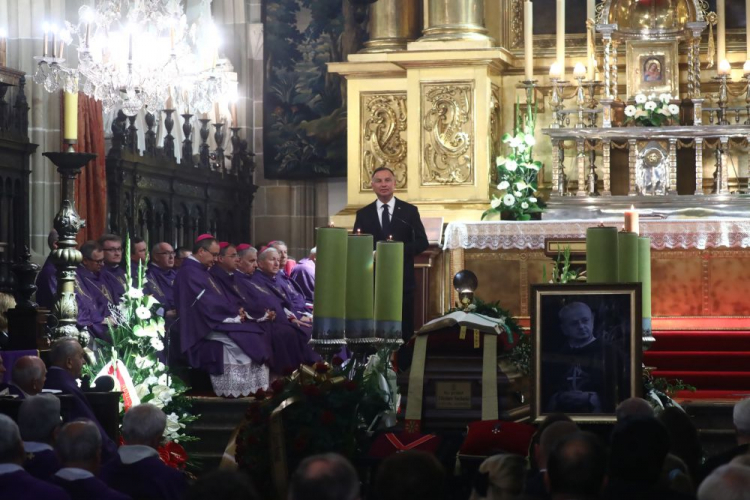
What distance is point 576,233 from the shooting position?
39.7 feet

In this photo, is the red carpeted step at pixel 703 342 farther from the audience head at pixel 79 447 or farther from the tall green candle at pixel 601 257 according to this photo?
the audience head at pixel 79 447

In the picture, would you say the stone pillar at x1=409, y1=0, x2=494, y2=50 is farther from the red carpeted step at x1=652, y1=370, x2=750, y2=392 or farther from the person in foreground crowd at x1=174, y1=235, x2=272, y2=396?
the red carpeted step at x1=652, y1=370, x2=750, y2=392

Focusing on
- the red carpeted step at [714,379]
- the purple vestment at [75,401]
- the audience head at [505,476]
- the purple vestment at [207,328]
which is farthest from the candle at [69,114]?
the red carpeted step at [714,379]

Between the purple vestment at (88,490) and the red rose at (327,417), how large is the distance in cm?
101

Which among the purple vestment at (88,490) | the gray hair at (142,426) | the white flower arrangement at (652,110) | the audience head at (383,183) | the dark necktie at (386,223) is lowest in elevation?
the purple vestment at (88,490)

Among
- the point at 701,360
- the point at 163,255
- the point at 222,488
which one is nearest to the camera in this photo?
the point at 222,488

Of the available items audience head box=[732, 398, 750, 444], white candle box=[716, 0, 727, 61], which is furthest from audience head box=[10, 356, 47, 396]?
white candle box=[716, 0, 727, 61]

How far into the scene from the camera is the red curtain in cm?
1338

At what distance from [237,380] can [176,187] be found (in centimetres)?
511

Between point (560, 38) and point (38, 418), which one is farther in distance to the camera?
point (560, 38)

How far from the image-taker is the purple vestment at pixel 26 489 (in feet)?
14.0

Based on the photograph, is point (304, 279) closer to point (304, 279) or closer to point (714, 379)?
point (304, 279)

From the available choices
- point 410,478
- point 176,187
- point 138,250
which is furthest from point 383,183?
point 176,187

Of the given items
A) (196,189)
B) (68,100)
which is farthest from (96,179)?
(68,100)
